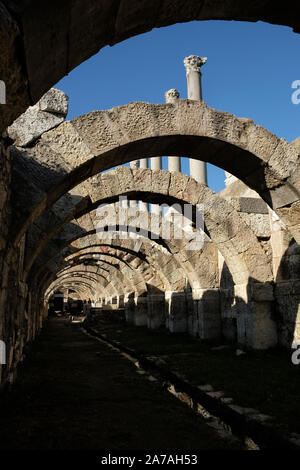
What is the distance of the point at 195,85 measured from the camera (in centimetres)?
1980

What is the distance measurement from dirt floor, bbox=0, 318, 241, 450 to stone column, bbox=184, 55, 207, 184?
48.5ft

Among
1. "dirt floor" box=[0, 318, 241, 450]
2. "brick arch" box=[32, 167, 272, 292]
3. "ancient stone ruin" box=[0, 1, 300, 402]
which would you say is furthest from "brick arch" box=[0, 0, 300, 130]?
"brick arch" box=[32, 167, 272, 292]

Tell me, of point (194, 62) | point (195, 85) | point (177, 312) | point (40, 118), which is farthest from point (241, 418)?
point (194, 62)

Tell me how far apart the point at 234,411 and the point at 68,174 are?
264 centimetres

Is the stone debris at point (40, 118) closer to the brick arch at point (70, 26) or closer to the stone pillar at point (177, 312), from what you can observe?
the brick arch at point (70, 26)

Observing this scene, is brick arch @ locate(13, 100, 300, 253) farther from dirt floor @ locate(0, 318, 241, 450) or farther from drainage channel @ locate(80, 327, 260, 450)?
drainage channel @ locate(80, 327, 260, 450)

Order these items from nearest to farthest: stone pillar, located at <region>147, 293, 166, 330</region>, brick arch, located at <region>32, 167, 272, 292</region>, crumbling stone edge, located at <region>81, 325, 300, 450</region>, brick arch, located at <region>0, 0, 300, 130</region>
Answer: brick arch, located at <region>0, 0, 300, 130</region> → crumbling stone edge, located at <region>81, 325, 300, 450</region> → brick arch, located at <region>32, 167, 272, 292</region> → stone pillar, located at <region>147, 293, 166, 330</region>

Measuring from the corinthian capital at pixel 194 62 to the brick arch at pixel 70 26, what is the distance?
734 inches

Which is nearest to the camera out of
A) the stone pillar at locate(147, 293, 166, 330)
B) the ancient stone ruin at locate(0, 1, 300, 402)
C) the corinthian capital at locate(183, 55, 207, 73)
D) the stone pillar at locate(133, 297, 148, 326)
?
the ancient stone ruin at locate(0, 1, 300, 402)

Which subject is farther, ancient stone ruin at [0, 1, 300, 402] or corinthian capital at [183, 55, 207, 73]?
corinthian capital at [183, 55, 207, 73]

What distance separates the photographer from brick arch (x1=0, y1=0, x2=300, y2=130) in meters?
1.84

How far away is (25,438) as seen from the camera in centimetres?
303

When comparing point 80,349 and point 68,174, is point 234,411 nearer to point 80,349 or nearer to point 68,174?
point 68,174

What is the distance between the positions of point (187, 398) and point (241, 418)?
1209 mm
